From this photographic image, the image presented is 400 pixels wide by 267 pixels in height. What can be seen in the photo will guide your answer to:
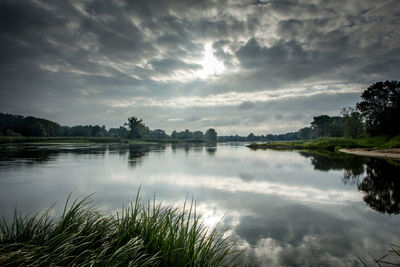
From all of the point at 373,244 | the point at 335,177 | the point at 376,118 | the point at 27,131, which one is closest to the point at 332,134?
the point at 376,118

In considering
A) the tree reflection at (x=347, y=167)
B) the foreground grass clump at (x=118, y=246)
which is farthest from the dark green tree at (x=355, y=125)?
the foreground grass clump at (x=118, y=246)

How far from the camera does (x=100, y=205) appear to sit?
8031 millimetres

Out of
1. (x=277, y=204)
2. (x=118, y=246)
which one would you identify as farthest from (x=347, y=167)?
(x=118, y=246)

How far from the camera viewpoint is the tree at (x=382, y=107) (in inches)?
1713

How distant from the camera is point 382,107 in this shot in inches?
1976

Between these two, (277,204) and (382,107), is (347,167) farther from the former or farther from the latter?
(382,107)

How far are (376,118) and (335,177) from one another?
47.7 meters

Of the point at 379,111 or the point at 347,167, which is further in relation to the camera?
the point at 379,111

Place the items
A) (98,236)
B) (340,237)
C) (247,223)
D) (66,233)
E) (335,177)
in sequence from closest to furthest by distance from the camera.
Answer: (66,233) → (98,236) → (340,237) → (247,223) → (335,177)

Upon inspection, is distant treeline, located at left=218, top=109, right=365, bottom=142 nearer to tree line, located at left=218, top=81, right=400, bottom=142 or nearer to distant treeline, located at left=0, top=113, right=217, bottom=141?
tree line, located at left=218, top=81, right=400, bottom=142

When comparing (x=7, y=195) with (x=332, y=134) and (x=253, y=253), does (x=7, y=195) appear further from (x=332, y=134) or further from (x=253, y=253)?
(x=332, y=134)

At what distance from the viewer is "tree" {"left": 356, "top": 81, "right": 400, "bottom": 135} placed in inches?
1713

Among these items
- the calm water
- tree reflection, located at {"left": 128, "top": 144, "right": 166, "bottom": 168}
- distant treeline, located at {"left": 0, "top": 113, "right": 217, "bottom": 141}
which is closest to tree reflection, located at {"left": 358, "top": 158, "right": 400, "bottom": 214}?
the calm water

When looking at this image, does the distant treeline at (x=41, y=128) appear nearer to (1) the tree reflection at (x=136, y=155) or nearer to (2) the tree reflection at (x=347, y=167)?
(1) the tree reflection at (x=136, y=155)
